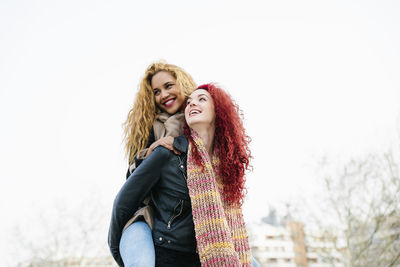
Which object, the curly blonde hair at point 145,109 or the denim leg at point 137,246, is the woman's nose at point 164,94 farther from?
the denim leg at point 137,246

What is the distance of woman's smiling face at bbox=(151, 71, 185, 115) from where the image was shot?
2689mm

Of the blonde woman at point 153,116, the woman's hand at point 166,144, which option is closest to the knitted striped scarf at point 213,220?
the woman's hand at point 166,144

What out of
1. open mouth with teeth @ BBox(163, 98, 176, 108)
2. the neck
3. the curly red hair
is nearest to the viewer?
the curly red hair

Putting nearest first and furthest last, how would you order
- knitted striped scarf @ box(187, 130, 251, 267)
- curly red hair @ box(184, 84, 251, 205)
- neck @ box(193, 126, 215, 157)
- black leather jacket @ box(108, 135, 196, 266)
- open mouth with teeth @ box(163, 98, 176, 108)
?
knitted striped scarf @ box(187, 130, 251, 267) → black leather jacket @ box(108, 135, 196, 266) → curly red hair @ box(184, 84, 251, 205) → neck @ box(193, 126, 215, 157) → open mouth with teeth @ box(163, 98, 176, 108)

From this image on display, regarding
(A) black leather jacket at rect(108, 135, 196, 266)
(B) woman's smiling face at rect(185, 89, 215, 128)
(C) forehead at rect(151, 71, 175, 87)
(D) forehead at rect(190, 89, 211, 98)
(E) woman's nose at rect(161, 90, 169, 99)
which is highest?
(C) forehead at rect(151, 71, 175, 87)

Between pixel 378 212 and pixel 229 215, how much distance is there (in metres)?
12.7

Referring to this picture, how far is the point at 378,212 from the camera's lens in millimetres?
13125

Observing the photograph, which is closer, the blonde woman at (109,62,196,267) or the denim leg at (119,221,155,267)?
the denim leg at (119,221,155,267)

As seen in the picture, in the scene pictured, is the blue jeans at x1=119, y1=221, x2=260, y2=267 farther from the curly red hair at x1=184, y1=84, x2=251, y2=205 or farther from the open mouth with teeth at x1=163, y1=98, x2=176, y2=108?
the open mouth with teeth at x1=163, y1=98, x2=176, y2=108

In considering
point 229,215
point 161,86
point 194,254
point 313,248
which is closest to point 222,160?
point 229,215

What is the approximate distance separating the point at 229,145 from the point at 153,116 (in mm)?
647

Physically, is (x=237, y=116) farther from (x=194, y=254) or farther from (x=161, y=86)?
(x=194, y=254)

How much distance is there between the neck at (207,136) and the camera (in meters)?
2.37

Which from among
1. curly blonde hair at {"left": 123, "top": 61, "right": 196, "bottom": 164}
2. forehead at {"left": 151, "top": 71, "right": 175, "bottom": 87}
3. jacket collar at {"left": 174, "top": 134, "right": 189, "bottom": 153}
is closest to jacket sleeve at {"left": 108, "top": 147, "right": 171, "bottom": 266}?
jacket collar at {"left": 174, "top": 134, "right": 189, "bottom": 153}
